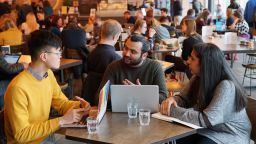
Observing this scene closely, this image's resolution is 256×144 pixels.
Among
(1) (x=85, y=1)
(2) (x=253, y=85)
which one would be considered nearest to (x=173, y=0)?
(1) (x=85, y=1)

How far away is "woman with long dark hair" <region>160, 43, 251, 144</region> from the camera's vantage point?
2.43 metres

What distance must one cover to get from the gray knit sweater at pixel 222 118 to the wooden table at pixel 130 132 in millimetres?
122

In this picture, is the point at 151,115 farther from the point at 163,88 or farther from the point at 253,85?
the point at 253,85

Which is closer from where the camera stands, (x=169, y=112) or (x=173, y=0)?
(x=169, y=112)

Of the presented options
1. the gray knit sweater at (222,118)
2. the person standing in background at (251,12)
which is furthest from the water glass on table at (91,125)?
the person standing in background at (251,12)

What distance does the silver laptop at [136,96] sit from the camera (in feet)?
8.18

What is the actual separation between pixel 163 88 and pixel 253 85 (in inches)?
157

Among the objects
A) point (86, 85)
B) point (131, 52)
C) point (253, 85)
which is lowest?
point (253, 85)

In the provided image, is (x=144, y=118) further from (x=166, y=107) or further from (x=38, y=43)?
(x=38, y=43)

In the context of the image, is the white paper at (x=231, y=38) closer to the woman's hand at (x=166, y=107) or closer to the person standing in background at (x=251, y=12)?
the person standing in background at (x=251, y=12)

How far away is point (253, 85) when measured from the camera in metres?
6.66

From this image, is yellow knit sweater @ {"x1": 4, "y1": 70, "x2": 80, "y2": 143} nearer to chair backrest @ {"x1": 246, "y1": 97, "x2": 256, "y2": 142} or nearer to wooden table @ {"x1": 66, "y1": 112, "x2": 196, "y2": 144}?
wooden table @ {"x1": 66, "y1": 112, "x2": 196, "y2": 144}

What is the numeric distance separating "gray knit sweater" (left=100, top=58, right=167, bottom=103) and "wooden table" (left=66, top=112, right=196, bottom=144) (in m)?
0.72

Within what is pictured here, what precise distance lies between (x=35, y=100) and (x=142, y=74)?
A: 1.09 m
